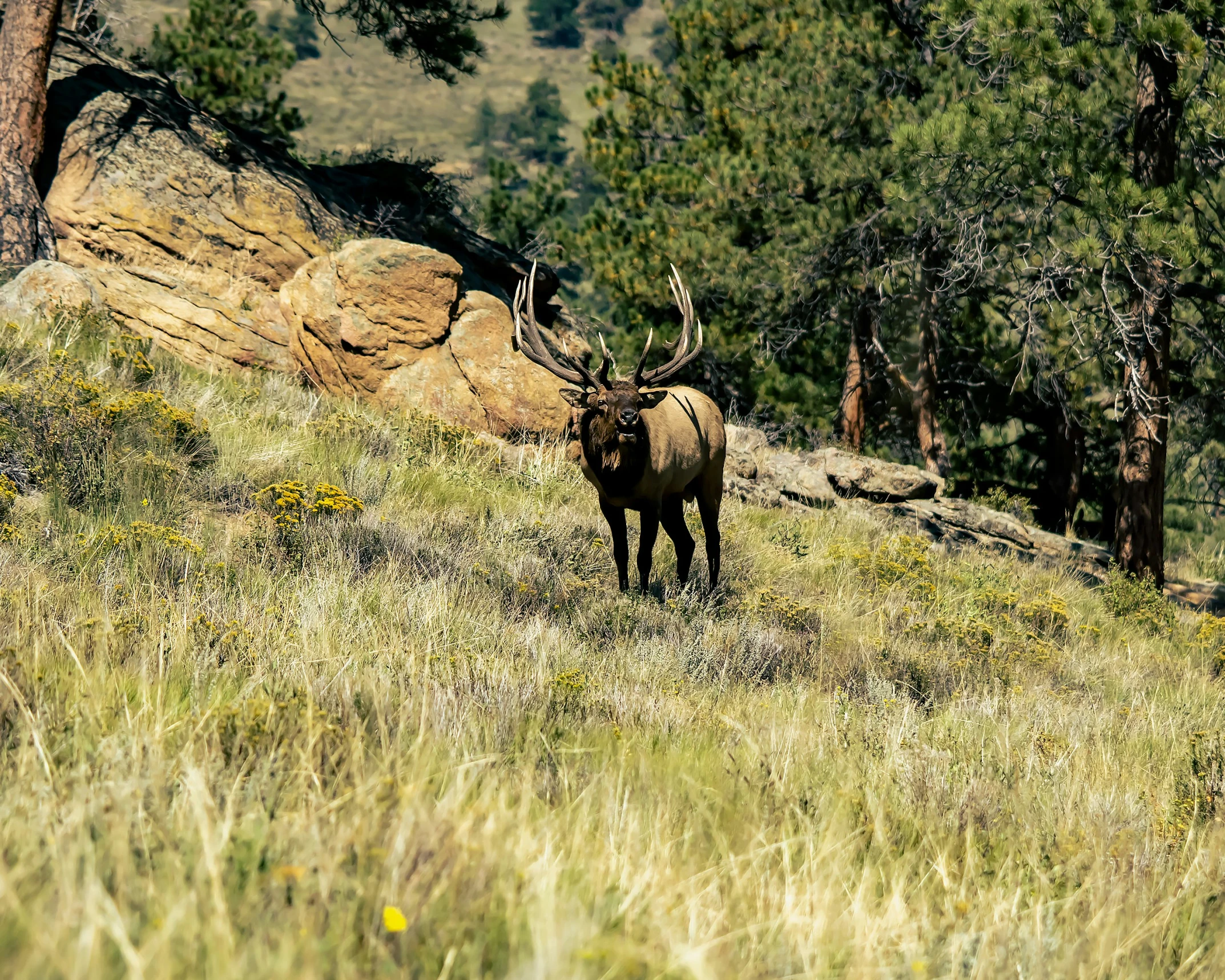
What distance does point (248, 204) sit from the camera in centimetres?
1255

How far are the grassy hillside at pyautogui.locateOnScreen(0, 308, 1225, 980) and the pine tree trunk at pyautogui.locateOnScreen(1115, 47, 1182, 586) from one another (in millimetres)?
3582

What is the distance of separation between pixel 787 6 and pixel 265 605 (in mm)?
14655

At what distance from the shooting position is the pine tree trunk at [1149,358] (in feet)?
33.2

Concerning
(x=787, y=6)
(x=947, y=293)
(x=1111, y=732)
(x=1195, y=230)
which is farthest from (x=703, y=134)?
(x=1111, y=732)

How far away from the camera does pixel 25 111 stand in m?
11.1

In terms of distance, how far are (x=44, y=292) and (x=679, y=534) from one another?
6.53 m

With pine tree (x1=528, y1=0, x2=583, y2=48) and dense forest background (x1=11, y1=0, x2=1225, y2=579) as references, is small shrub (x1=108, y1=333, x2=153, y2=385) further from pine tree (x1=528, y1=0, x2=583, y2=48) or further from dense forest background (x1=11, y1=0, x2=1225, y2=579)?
pine tree (x1=528, y1=0, x2=583, y2=48)

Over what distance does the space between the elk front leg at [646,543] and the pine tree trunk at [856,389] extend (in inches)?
399

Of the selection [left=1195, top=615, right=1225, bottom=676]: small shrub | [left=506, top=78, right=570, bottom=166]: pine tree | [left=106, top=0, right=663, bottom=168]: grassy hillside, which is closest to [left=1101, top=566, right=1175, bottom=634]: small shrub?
[left=1195, top=615, right=1225, bottom=676]: small shrub

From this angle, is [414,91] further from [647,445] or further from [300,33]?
[647,445]

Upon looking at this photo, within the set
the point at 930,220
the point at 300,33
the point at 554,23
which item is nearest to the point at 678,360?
the point at 930,220

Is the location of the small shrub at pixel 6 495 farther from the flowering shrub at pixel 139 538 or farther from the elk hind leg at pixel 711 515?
the elk hind leg at pixel 711 515

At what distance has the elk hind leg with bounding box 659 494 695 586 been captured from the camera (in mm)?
7551

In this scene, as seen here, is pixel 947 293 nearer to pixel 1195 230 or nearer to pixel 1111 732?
pixel 1195 230
